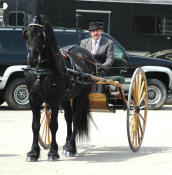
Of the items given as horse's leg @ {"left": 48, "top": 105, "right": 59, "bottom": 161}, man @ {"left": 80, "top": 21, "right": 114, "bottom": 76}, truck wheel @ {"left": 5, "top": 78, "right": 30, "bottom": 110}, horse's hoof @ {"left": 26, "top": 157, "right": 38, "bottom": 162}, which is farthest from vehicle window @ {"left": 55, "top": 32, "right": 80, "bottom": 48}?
horse's hoof @ {"left": 26, "top": 157, "right": 38, "bottom": 162}

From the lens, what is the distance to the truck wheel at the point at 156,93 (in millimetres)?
17734

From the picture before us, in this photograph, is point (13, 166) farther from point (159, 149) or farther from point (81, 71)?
point (159, 149)

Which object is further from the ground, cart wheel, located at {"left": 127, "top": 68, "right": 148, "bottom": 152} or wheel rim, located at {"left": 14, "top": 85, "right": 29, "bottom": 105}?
cart wheel, located at {"left": 127, "top": 68, "right": 148, "bottom": 152}

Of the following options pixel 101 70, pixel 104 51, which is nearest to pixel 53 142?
pixel 101 70

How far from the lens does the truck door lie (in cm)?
2025

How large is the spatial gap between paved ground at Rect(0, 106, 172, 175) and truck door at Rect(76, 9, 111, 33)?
6.17m

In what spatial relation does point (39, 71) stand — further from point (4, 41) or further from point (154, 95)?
point (154, 95)

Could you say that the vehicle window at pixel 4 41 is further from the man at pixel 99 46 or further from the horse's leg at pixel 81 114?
the horse's leg at pixel 81 114

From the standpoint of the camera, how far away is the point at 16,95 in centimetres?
1697

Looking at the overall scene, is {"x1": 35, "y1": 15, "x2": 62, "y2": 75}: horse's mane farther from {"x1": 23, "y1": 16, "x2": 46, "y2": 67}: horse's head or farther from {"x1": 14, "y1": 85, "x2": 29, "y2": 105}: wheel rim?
{"x1": 14, "y1": 85, "x2": 29, "y2": 105}: wheel rim

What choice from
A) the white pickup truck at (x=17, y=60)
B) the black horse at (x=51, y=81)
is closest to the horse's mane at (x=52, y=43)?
the black horse at (x=51, y=81)

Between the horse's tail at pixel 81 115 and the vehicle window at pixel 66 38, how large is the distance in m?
6.91

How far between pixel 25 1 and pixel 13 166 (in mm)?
12026

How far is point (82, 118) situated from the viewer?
1034cm
